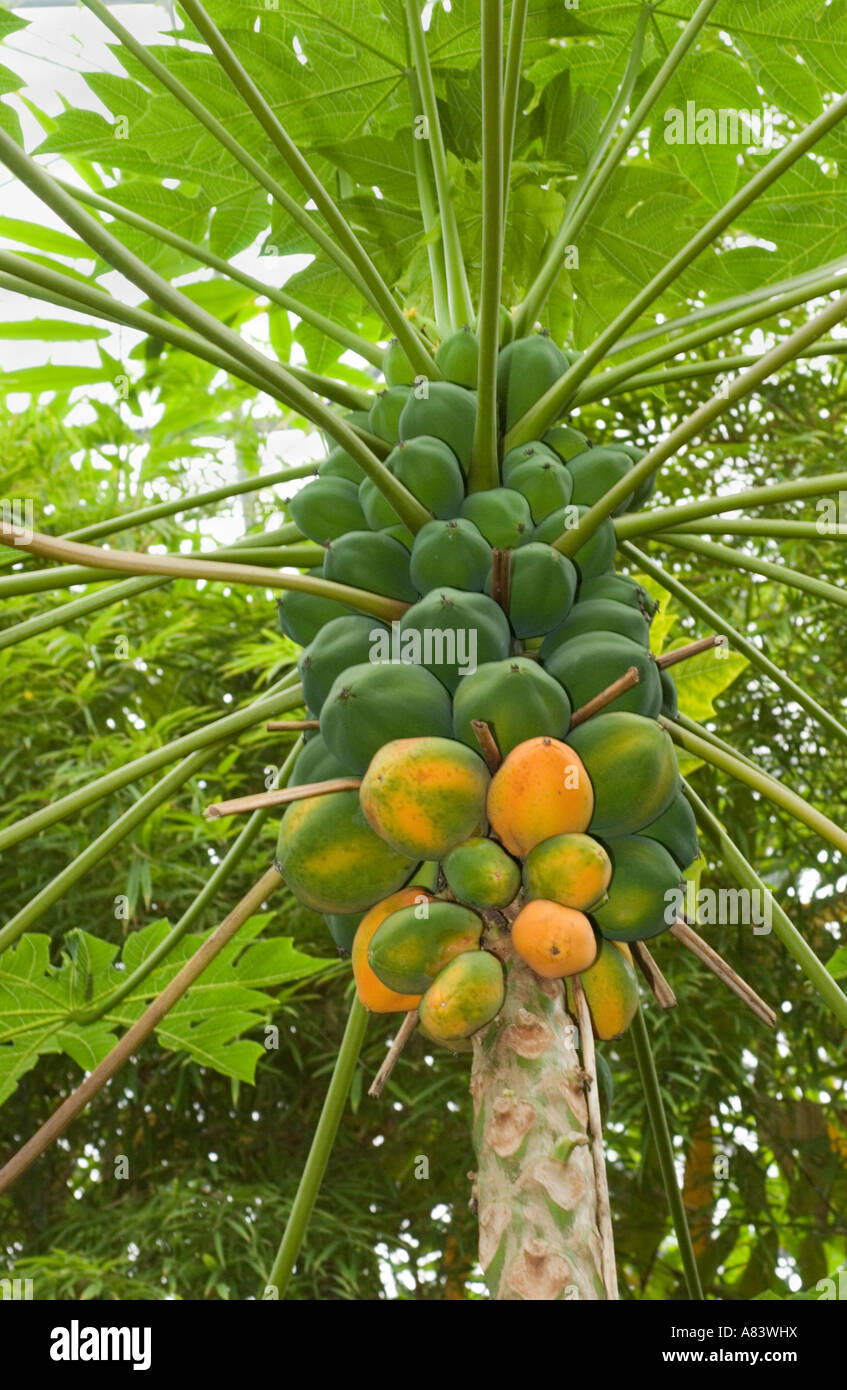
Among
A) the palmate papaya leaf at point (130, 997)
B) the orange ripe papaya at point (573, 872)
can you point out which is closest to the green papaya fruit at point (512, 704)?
the orange ripe papaya at point (573, 872)

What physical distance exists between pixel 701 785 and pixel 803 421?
1312 mm

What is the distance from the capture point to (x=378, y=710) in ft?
4.33

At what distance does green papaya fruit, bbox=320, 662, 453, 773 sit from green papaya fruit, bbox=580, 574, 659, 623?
0.87 ft

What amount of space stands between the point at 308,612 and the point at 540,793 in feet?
1.64

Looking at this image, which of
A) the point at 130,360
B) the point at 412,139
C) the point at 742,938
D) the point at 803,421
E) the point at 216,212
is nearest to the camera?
the point at 412,139

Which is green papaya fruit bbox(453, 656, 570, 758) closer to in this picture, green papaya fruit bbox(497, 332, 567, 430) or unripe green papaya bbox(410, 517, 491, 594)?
unripe green papaya bbox(410, 517, 491, 594)

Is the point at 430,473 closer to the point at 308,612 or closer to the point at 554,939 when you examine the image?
the point at 308,612

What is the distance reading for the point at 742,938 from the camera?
3637 mm

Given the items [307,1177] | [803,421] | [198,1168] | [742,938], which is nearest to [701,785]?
[742,938]

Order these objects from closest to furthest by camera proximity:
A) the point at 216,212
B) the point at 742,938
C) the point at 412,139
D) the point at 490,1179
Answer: the point at 490,1179, the point at 412,139, the point at 216,212, the point at 742,938

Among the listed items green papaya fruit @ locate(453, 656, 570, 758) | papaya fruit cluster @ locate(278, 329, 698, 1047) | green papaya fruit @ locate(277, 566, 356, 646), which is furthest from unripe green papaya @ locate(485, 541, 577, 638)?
green papaya fruit @ locate(277, 566, 356, 646)

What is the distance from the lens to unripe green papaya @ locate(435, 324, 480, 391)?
1.69 m

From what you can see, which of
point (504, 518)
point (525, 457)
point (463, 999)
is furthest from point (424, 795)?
point (525, 457)
